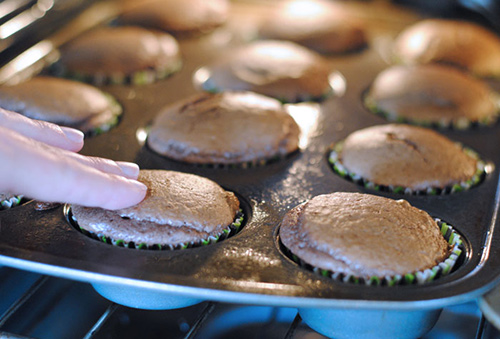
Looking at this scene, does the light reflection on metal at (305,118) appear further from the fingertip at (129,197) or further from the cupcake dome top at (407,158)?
the fingertip at (129,197)

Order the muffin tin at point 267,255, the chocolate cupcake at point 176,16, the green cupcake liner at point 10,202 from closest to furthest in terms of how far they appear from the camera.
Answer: the muffin tin at point 267,255 → the green cupcake liner at point 10,202 → the chocolate cupcake at point 176,16

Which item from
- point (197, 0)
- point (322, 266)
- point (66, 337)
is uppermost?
point (197, 0)

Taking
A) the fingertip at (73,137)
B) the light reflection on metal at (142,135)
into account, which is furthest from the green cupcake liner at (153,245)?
the light reflection on metal at (142,135)

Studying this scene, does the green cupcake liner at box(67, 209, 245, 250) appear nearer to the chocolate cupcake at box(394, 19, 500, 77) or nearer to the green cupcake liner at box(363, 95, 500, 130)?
the green cupcake liner at box(363, 95, 500, 130)

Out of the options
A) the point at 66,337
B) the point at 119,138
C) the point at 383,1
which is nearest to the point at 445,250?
the point at 66,337

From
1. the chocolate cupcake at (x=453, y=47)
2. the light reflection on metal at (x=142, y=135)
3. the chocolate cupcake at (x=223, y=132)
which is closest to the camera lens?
the chocolate cupcake at (x=223, y=132)

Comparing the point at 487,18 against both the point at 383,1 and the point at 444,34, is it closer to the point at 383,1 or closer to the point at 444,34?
the point at 444,34
